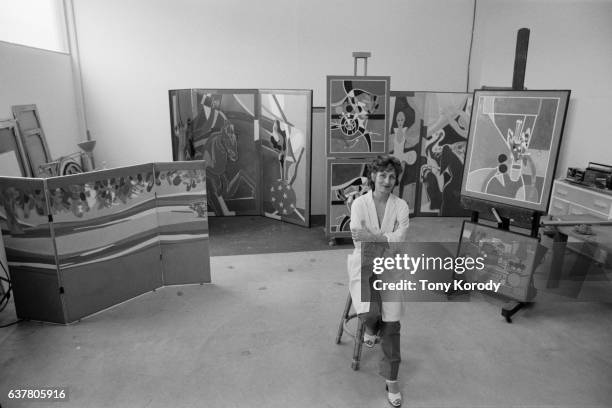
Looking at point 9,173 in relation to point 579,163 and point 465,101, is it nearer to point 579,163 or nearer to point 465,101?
point 465,101

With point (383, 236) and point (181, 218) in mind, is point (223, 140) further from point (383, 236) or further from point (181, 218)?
point (383, 236)

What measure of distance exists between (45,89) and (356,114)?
3.48 metres

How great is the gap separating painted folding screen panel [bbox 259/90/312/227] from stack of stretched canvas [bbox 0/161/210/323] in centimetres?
190

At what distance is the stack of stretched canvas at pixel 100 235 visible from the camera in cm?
321

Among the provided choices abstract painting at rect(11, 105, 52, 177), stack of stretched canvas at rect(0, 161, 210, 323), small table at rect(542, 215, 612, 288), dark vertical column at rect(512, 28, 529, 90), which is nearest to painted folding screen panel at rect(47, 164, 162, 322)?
stack of stretched canvas at rect(0, 161, 210, 323)

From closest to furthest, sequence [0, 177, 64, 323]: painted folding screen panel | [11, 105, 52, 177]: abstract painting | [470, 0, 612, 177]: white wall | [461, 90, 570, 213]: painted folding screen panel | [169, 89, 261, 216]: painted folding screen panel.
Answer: [0, 177, 64, 323]: painted folding screen panel
[461, 90, 570, 213]: painted folding screen panel
[11, 105, 52, 177]: abstract painting
[470, 0, 612, 177]: white wall
[169, 89, 261, 216]: painted folding screen panel

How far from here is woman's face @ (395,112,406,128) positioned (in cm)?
580

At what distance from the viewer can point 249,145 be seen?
19.4 ft

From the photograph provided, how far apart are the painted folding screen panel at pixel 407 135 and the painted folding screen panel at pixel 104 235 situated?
3352mm

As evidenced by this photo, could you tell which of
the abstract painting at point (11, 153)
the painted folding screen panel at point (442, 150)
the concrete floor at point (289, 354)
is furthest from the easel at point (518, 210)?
the abstract painting at point (11, 153)

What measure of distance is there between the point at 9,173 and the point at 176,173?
1378 millimetres

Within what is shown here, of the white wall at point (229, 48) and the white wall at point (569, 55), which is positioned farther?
the white wall at point (229, 48)

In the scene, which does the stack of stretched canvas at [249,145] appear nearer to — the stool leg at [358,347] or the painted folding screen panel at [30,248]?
the painted folding screen panel at [30,248]

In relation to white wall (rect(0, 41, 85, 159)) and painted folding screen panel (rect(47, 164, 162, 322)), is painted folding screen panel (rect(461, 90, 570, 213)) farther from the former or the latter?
white wall (rect(0, 41, 85, 159))
